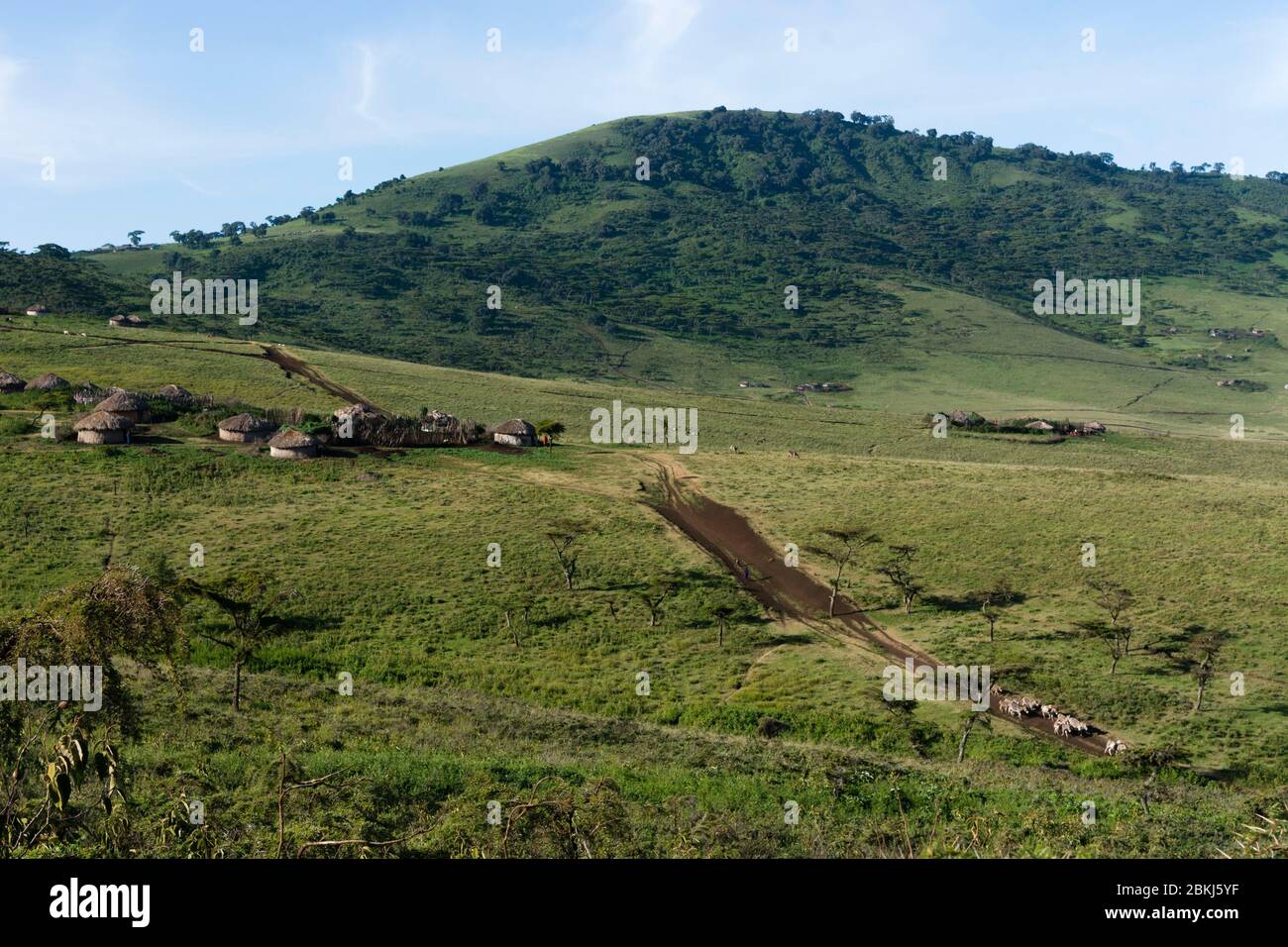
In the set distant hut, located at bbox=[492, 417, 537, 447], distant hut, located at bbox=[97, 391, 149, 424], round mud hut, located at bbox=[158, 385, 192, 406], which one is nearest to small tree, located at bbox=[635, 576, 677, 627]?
distant hut, located at bbox=[492, 417, 537, 447]

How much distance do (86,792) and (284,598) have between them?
2221cm

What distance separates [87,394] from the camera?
66688 millimetres

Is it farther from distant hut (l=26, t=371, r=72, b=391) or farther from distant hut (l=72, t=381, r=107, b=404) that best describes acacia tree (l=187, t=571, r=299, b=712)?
distant hut (l=26, t=371, r=72, b=391)

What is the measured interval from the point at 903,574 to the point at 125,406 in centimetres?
4768

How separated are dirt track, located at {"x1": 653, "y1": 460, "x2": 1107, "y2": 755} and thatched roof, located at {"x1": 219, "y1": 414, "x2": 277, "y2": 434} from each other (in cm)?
2525

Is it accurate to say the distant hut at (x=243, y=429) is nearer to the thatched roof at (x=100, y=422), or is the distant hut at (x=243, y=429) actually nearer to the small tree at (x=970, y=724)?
the thatched roof at (x=100, y=422)

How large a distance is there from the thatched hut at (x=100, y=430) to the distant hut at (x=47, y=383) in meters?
15.6

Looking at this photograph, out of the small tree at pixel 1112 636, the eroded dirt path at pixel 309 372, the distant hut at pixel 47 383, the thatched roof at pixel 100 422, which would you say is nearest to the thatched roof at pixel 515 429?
the eroded dirt path at pixel 309 372

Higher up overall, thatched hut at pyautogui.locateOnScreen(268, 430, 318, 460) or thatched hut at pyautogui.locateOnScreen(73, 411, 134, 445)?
thatched hut at pyautogui.locateOnScreen(73, 411, 134, 445)

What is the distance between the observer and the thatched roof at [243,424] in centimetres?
5959

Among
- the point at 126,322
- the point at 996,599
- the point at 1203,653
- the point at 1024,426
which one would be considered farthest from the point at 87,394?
the point at 1024,426

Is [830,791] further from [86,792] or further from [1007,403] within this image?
[1007,403]

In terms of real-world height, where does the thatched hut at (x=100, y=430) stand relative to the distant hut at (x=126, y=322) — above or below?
below

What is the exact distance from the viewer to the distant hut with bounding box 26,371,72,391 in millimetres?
68875
